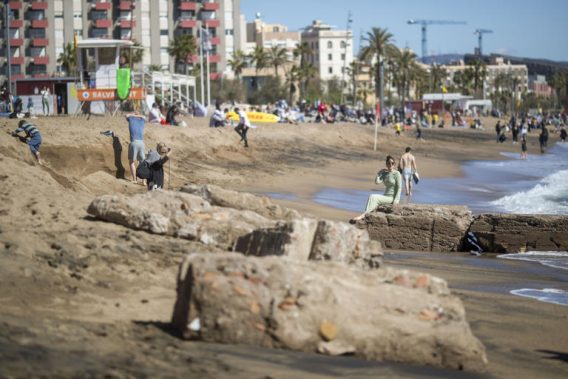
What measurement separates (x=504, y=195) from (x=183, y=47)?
67.4m

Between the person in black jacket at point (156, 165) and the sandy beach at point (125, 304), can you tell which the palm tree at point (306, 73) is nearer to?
the sandy beach at point (125, 304)

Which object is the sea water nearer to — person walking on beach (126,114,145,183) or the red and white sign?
person walking on beach (126,114,145,183)

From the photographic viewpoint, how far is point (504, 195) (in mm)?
28438

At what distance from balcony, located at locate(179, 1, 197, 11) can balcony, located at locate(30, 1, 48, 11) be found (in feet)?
44.4

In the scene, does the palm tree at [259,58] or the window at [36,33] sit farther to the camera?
the palm tree at [259,58]

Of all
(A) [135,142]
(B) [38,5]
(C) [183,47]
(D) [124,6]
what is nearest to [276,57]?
(C) [183,47]

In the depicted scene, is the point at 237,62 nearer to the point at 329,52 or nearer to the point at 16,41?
the point at 16,41

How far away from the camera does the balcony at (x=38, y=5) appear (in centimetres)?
9138

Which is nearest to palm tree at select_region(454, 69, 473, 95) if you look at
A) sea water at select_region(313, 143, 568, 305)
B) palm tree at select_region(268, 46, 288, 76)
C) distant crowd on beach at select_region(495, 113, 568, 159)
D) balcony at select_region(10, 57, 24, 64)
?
distant crowd on beach at select_region(495, 113, 568, 159)

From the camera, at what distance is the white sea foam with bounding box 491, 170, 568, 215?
2339 cm

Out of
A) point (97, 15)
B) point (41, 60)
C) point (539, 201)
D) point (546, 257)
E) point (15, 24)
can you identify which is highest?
point (97, 15)

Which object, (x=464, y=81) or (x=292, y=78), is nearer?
(x=292, y=78)

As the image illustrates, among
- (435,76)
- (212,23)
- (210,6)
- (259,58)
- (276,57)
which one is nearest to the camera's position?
(210,6)

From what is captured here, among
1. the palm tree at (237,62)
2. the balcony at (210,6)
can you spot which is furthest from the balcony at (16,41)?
the palm tree at (237,62)
